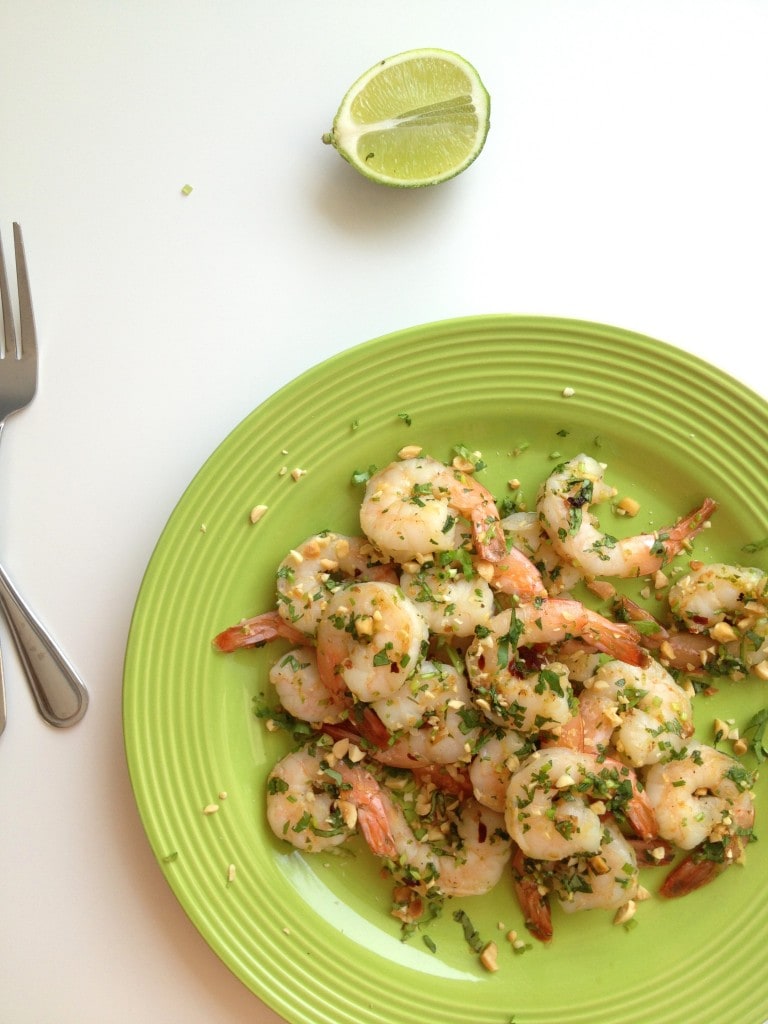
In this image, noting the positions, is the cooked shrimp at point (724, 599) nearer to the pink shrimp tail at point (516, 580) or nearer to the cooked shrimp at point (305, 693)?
the pink shrimp tail at point (516, 580)

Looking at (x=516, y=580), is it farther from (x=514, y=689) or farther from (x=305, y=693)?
(x=305, y=693)

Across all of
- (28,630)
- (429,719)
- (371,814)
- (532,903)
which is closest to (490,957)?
(532,903)

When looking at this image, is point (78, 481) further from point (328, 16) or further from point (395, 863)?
point (328, 16)

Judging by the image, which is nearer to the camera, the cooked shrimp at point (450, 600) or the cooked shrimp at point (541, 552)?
the cooked shrimp at point (450, 600)

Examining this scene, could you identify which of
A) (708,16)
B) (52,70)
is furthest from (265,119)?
(708,16)

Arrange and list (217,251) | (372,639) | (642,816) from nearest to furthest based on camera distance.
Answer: (372,639) < (642,816) < (217,251)

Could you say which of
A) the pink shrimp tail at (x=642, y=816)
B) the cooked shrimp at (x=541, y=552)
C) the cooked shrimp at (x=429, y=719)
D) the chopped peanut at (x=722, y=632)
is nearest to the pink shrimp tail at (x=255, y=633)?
the cooked shrimp at (x=429, y=719)
